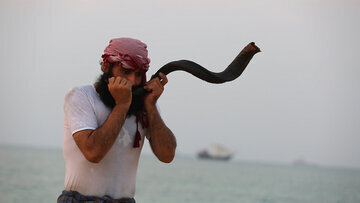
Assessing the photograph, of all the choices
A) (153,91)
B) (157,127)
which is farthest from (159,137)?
(153,91)

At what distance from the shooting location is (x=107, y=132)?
313cm

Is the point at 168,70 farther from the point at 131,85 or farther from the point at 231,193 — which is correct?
the point at 231,193

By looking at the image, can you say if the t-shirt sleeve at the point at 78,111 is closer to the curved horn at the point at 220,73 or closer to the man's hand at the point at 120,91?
the man's hand at the point at 120,91

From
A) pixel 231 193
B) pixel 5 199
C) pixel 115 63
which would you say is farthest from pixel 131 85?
pixel 231 193

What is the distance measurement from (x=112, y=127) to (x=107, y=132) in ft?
0.10

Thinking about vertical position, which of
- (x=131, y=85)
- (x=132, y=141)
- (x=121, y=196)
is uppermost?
(x=131, y=85)

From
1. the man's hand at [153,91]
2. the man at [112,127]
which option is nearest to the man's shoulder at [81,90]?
the man at [112,127]

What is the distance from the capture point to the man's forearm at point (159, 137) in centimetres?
339

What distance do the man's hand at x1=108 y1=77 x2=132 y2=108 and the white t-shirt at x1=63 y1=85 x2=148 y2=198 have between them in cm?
11

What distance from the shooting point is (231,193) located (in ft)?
108

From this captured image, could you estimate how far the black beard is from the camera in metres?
3.31

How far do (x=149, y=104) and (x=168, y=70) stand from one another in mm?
210

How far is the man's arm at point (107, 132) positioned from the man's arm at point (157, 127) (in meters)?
0.18

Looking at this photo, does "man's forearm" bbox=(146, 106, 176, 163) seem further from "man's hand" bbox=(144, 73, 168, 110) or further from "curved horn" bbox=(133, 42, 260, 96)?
"curved horn" bbox=(133, 42, 260, 96)
